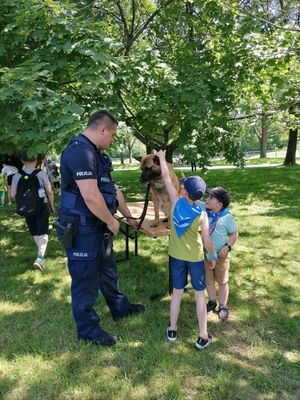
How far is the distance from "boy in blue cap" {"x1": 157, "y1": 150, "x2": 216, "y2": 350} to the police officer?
0.55 metres

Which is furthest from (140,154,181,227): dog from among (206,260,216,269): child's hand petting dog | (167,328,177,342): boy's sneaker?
(167,328,177,342): boy's sneaker

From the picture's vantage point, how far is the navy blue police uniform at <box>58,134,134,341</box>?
2.98m

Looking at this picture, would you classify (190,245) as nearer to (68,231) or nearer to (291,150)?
(68,231)

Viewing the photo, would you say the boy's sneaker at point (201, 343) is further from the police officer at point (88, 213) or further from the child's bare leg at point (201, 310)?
the police officer at point (88, 213)

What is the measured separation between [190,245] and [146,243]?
10.6 ft

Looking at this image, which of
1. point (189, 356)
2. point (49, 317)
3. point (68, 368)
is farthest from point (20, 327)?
point (189, 356)

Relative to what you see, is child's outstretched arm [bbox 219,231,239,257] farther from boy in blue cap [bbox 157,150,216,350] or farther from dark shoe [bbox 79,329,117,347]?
dark shoe [bbox 79,329,117,347]

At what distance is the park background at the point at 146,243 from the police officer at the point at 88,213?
1.41 feet

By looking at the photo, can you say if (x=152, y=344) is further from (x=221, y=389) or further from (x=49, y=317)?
(x=49, y=317)

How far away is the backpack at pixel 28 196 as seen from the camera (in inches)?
203

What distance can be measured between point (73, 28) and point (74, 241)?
2615 millimetres

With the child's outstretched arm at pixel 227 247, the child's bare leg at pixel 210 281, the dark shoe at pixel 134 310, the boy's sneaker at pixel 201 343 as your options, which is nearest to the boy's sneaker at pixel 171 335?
the boy's sneaker at pixel 201 343

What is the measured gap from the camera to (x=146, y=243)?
6.49 m

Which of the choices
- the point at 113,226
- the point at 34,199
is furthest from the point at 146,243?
the point at 113,226
